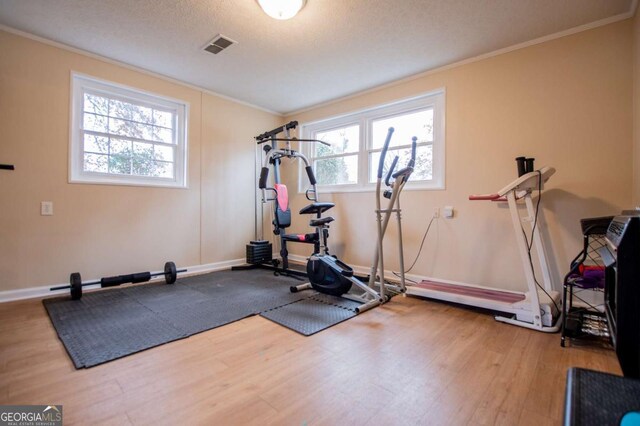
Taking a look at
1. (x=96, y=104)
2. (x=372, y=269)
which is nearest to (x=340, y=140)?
(x=372, y=269)

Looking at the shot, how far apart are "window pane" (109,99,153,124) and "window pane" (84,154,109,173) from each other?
1.69 ft

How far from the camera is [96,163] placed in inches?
126

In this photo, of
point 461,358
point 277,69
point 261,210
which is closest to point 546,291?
point 461,358

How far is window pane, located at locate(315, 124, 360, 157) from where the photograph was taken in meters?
4.19

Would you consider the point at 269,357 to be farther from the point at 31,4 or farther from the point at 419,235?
the point at 31,4

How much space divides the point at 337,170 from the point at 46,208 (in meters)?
Result: 3.36

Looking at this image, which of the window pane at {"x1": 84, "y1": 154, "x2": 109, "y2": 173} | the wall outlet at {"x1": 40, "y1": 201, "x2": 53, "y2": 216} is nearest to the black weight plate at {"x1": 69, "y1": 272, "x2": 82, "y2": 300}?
the wall outlet at {"x1": 40, "y1": 201, "x2": 53, "y2": 216}

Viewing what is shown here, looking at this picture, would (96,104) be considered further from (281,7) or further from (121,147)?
(281,7)

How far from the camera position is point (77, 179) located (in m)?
3.04

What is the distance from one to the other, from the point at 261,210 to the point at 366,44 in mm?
2857

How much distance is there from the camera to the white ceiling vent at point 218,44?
2.72 meters

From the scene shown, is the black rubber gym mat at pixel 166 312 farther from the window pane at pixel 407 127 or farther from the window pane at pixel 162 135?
the window pane at pixel 407 127

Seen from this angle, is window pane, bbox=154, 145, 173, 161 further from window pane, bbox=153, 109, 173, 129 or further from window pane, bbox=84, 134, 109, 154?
window pane, bbox=84, 134, 109, 154

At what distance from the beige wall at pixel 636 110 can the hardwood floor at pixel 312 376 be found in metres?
1.28
